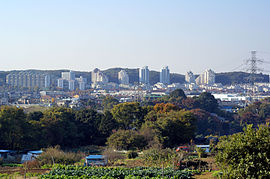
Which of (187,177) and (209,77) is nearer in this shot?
(187,177)

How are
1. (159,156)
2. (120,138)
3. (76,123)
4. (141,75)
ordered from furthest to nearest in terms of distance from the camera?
1. (141,75)
2. (76,123)
3. (120,138)
4. (159,156)

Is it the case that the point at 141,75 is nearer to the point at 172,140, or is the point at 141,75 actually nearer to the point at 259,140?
the point at 172,140

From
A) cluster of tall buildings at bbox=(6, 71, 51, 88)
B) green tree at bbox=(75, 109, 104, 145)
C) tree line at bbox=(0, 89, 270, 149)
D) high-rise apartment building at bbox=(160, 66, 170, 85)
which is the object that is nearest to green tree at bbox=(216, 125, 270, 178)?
tree line at bbox=(0, 89, 270, 149)

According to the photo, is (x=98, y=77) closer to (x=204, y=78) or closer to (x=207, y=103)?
(x=204, y=78)

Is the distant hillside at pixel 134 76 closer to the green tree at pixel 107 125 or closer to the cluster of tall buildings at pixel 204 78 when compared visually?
the cluster of tall buildings at pixel 204 78

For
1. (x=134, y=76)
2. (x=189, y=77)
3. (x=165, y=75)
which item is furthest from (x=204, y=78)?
(x=134, y=76)

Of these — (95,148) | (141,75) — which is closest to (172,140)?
(95,148)

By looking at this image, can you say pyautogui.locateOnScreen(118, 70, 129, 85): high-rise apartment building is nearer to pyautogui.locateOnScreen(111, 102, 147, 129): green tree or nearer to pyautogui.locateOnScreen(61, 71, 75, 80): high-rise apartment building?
pyautogui.locateOnScreen(61, 71, 75, 80): high-rise apartment building

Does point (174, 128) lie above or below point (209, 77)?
below
